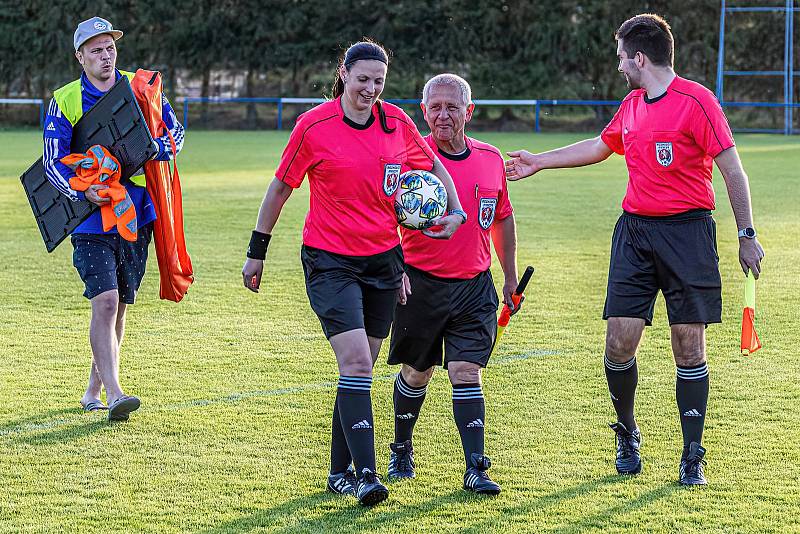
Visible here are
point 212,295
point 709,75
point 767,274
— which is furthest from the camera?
point 709,75

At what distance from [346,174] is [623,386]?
170 centimetres

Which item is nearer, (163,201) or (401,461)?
(401,461)

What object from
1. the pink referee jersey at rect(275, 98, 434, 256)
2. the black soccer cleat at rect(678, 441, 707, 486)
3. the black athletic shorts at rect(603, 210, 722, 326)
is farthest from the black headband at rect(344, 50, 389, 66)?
the black soccer cleat at rect(678, 441, 707, 486)

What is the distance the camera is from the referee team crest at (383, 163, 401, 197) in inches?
195

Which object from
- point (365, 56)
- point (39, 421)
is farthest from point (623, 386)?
point (39, 421)

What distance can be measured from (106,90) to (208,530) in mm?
2751

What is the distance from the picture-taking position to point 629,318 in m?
5.32

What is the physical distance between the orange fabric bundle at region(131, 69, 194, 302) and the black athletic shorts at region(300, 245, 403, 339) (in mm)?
1525

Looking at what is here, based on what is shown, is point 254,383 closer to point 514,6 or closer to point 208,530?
point 208,530

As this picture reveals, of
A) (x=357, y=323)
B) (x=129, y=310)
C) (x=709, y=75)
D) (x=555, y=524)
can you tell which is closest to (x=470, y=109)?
(x=357, y=323)

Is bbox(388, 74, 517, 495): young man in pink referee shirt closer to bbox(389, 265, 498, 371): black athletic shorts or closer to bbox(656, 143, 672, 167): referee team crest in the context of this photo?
bbox(389, 265, 498, 371): black athletic shorts

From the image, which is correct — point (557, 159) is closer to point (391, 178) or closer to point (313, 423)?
point (391, 178)

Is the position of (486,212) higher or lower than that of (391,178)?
lower

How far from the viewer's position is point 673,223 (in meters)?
5.23
